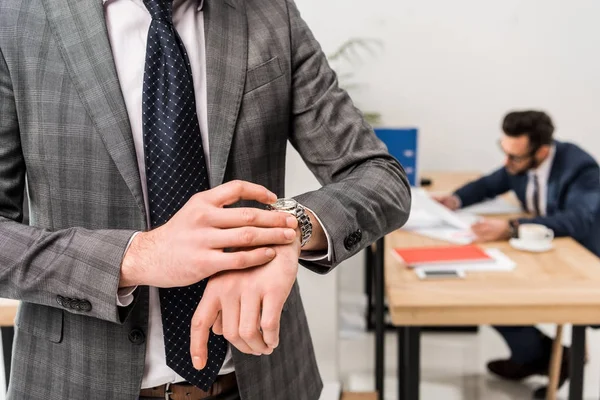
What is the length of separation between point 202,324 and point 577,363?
5.96 feet

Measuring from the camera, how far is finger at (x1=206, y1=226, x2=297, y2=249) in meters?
0.75

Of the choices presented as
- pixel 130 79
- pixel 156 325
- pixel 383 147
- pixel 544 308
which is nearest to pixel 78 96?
pixel 130 79

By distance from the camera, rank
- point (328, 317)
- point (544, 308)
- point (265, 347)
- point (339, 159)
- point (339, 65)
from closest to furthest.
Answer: point (265, 347), point (339, 159), point (544, 308), point (328, 317), point (339, 65)

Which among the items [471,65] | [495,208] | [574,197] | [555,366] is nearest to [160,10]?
[555,366]

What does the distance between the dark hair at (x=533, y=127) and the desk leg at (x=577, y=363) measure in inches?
50.9

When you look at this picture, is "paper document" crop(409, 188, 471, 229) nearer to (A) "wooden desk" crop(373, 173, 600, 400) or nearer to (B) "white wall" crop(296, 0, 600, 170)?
(A) "wooden desk" crop(373, 173, 600, 400)

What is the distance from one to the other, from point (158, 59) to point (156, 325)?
1.27 ft

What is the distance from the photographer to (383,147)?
3.47 ft

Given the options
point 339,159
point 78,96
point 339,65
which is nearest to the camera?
point 78,96

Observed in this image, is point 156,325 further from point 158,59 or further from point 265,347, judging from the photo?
point 158,59

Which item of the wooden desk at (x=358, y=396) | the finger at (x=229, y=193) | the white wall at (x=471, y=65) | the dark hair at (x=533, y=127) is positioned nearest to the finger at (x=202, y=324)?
the finger at (x=229, y=193)

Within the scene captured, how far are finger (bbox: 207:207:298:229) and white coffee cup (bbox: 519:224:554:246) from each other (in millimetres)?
1993

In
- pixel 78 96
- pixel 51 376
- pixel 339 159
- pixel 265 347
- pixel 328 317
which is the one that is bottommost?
pixel 328 317

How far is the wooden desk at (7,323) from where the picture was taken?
1.97 m
